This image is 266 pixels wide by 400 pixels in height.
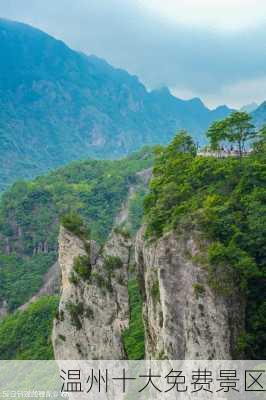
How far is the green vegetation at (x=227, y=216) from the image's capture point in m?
22.4

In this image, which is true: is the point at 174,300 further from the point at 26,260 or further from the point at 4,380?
the point at 26,260

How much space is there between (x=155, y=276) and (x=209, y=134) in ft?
41.5

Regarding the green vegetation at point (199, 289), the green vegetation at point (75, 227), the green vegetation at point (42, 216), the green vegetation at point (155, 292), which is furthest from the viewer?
the green vegetation at point (42, 216)

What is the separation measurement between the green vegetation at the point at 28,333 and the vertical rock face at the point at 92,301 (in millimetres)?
24434

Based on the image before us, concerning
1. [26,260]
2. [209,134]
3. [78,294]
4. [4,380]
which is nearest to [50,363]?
[4,380]

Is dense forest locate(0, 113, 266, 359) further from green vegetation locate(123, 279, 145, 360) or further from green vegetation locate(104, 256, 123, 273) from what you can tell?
green vegetation locate(104, 256, 123, 273)

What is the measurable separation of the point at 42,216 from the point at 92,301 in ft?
233

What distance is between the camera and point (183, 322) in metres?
22.8

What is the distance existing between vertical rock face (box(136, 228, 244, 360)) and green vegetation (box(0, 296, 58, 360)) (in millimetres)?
31202

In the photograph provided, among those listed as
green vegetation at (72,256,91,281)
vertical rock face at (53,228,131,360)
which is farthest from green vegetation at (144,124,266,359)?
green vegetation at (72,256,91,281)

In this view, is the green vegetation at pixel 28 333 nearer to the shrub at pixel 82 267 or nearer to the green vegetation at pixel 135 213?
the shrub at pixel 82 267

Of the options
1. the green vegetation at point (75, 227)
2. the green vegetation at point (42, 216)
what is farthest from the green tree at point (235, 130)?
the green vegetation at point (42, 216)

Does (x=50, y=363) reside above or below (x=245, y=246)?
below

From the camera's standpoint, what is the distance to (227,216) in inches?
958
